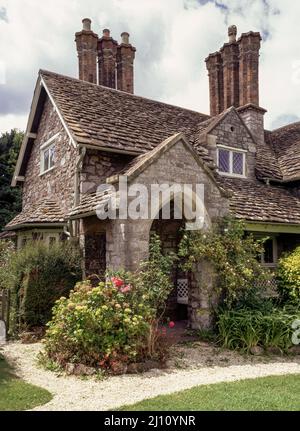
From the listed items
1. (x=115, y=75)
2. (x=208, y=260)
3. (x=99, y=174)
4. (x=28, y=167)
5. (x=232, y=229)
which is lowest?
(x=208, y=260)

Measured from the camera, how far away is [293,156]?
17016mm

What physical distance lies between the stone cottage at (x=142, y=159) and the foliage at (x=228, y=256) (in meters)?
0.36

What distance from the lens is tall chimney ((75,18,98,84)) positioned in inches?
709

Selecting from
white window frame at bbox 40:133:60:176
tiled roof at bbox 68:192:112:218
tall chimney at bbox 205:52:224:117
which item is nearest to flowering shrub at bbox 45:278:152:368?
tiled roof at bbox 68:192:112:218

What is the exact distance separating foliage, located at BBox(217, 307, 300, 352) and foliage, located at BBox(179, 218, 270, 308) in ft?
1.95

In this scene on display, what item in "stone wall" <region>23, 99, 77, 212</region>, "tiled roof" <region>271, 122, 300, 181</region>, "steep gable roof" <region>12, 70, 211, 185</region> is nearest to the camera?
"steep gable roof" <region>12, 70, 211, 185</region>

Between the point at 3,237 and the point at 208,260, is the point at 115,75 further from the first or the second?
the point at 208,260

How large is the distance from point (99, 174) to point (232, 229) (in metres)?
4.25

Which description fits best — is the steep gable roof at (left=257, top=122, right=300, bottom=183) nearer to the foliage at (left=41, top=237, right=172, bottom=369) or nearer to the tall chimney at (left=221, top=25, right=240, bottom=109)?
the tall chimney at (left=221, top=25, right=240, bottom=109)

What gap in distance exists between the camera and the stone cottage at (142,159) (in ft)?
31.3

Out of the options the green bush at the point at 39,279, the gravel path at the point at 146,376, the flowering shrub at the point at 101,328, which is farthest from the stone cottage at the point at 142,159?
the gravel path at the point at 146,376

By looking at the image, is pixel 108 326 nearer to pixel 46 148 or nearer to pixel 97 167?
pixel 97 167

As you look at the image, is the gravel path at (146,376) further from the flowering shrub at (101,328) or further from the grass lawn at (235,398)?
the flowering shrub at (101,328)
